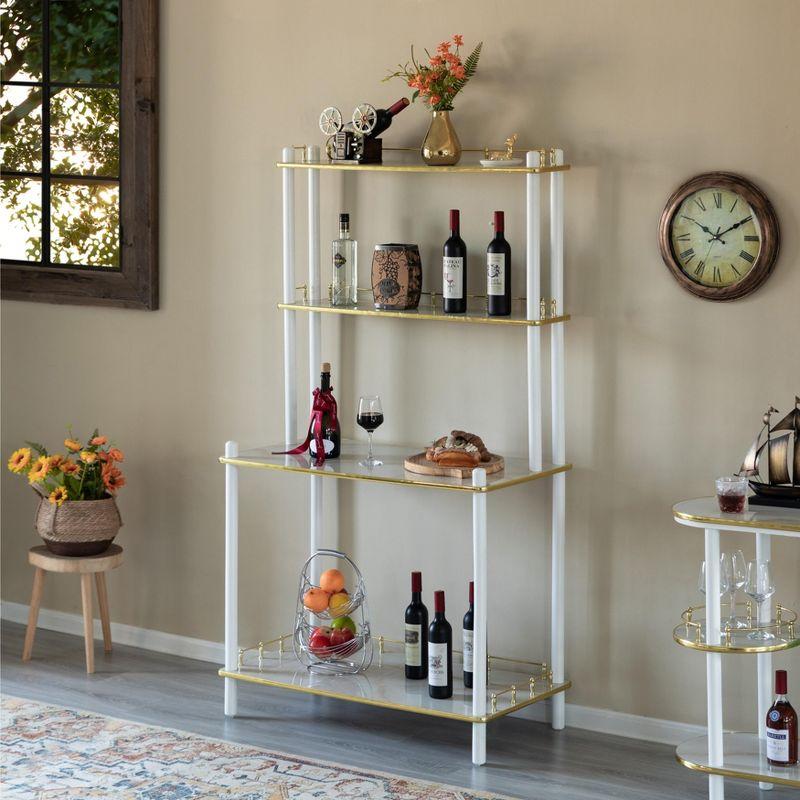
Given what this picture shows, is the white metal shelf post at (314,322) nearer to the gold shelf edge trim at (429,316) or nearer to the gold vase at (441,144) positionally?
the gold shelf edge trim at (429,316)

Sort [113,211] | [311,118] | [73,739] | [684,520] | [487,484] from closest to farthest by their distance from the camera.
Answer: [684,520], [487,484], [73,739], [311,118], [113,211]

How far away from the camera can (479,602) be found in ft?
12.1

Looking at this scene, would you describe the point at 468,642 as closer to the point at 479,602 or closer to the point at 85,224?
the point at 479,602

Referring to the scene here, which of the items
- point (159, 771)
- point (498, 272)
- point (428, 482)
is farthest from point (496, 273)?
point (159, 771)

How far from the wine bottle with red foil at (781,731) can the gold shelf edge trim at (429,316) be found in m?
1.09

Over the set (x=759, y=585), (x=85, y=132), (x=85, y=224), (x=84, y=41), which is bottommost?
(x=759, y=585)

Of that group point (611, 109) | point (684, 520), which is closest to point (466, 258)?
point (611, 109)

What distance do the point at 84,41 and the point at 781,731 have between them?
315 centimetres

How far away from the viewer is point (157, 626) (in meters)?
A: 4.80

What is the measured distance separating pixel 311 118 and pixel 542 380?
1095 millimetres

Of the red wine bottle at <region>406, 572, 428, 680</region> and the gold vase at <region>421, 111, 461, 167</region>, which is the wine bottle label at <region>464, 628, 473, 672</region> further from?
the gold vase at <region>421, 111, 461, 167</region>

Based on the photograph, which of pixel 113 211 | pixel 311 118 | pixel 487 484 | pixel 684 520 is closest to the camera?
pixel 684 520

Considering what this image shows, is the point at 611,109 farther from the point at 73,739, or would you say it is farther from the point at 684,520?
the point at 73,739

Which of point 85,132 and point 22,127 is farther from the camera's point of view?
point 22,127
